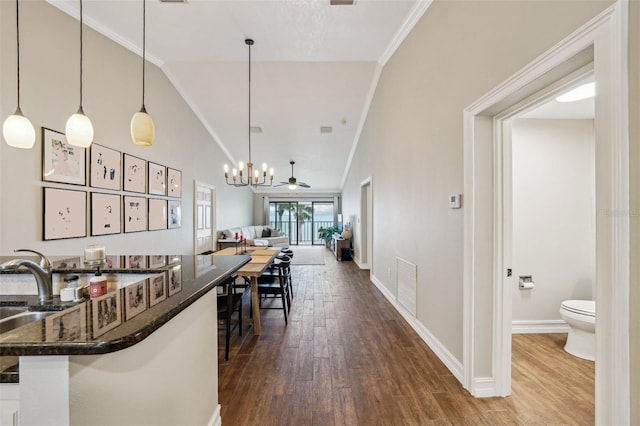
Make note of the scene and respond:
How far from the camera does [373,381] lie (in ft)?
6.75

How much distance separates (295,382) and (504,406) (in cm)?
147

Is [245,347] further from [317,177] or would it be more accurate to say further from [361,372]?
[317,177]

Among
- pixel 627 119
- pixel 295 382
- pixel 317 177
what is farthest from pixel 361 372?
pixel 317 177

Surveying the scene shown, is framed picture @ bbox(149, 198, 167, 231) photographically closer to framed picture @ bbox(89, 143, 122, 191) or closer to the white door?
framed picture @ bbox(89, 143, 122, 191)

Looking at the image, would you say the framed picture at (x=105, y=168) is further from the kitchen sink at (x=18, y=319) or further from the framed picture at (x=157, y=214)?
the kitchen sink at (x=18, y=319)

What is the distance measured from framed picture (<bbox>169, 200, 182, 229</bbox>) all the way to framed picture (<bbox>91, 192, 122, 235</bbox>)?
46.5 inches

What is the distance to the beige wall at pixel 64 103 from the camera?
88.2 inches

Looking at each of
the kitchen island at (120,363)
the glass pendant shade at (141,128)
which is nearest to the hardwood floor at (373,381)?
the kitchen island at (120,363)

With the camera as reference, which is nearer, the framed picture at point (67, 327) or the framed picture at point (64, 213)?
the framed picture at point (67, 327)

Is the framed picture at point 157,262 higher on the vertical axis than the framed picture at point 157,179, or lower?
lower

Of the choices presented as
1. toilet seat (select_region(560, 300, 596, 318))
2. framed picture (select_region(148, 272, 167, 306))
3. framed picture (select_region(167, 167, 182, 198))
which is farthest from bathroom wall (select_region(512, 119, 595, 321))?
framed picture (select_region(167, 167, 182, 198))

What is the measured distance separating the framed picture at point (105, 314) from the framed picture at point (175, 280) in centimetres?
20

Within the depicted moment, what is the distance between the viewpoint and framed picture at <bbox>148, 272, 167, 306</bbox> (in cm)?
97

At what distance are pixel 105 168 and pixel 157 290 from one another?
305 centimetres
